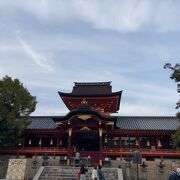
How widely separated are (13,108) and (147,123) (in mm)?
20068

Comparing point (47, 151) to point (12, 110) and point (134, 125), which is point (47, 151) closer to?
point (12, 110)

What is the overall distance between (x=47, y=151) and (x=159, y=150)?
573 inches

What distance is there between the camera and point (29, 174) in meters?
27.4

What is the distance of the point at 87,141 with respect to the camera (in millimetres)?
37312

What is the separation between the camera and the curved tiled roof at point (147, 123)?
38.9m

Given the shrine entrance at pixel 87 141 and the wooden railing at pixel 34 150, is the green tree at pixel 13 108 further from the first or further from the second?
→ the shrine entrance at pixel 87 141

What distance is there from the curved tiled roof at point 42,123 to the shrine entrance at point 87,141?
191 inches

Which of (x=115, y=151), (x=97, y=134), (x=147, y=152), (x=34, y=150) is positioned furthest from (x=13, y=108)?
(x=147, y=152)

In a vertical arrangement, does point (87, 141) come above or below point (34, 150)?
above

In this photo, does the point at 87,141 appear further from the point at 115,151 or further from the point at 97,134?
the point at 115,151

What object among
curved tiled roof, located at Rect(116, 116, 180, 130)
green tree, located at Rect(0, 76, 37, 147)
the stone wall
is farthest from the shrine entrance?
the stone wall

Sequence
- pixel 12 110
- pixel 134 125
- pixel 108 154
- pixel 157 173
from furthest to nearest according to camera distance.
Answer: pixel 134 125 → pixel 108 154 → pixel 12 110 → pixel 157 173

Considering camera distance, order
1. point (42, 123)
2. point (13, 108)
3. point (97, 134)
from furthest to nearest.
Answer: point (42, 123) → point (97, 134) → point (13, 108)

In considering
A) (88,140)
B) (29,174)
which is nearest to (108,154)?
(88,140)
